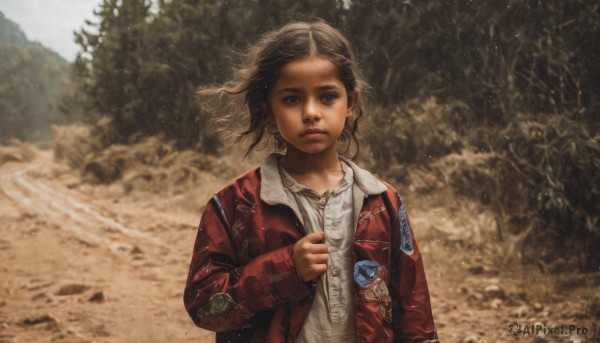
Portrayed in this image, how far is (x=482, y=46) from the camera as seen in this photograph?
4055mm

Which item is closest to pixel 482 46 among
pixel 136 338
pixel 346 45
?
pixel 346 45

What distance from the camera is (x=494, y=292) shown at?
340 centimetres

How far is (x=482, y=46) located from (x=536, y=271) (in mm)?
1703

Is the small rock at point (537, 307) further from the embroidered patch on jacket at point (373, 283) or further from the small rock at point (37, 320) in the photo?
the small rock at point (37, 320)

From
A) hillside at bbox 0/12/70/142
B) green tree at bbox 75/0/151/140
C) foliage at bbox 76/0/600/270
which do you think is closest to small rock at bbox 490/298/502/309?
foliage at bbox 76/0/600/270

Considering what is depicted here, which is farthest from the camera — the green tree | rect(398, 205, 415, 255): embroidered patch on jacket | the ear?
the green tree

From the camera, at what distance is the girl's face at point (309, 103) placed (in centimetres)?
151

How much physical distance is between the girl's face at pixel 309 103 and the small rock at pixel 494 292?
7.58 feet

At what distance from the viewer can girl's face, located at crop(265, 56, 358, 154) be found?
1.51 m

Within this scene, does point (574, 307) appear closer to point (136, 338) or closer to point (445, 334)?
point (445, 334)

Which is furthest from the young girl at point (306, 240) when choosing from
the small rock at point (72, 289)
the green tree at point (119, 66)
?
the green tree at point (119, 66)

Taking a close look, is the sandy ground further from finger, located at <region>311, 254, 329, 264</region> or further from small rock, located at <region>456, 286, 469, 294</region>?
finger, located at <region>311, 254, 329, 264</region>

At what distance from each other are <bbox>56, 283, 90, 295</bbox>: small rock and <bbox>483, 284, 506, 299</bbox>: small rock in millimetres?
2512

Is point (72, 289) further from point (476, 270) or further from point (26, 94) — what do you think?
point (476, 270)
